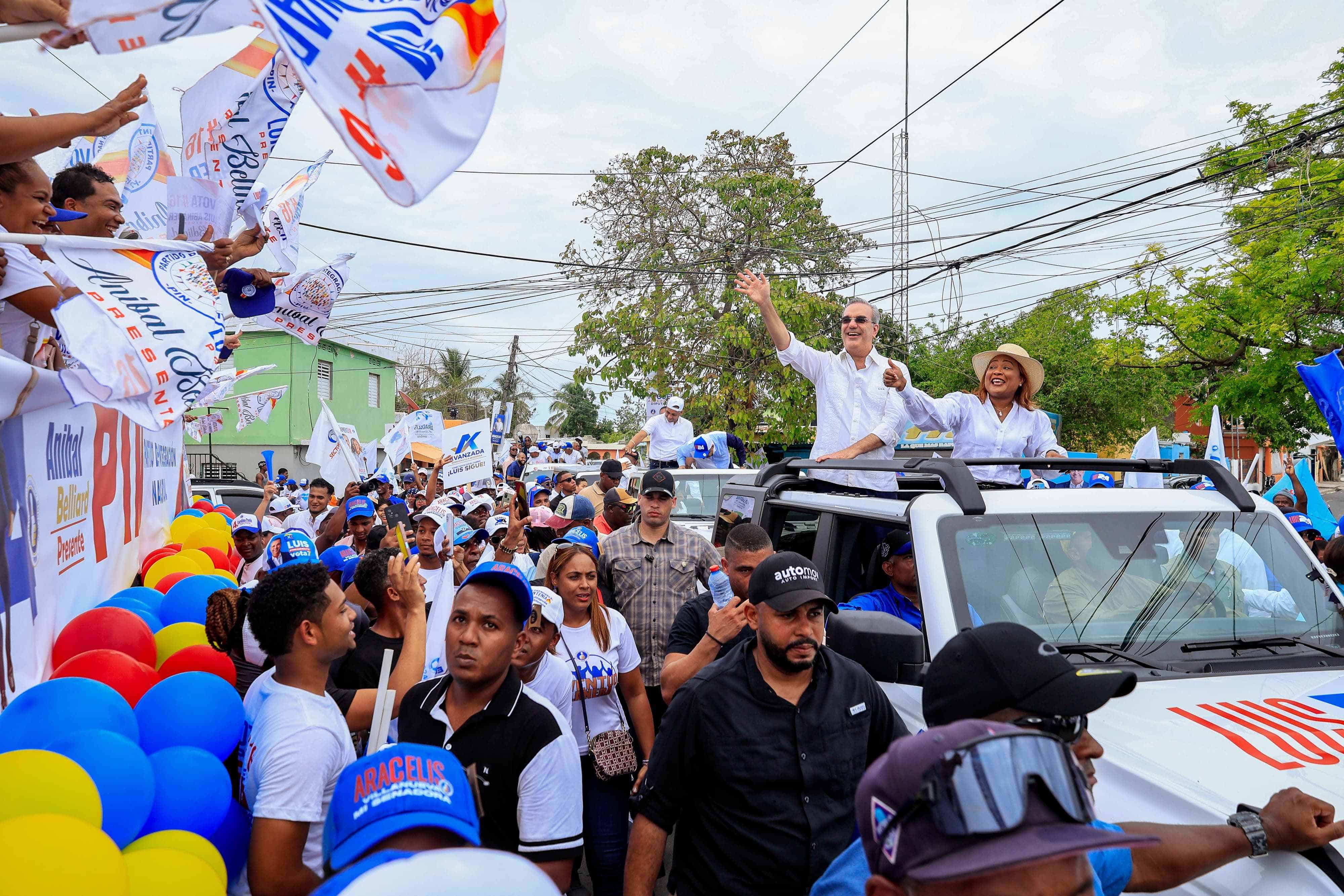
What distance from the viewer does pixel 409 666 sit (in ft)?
12.5

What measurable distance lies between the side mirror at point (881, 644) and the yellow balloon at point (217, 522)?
4974 mm

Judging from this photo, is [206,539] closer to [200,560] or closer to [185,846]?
[200,560]

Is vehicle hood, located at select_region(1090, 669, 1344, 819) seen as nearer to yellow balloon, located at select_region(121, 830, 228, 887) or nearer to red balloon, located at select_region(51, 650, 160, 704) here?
yellow balloon, located at select_region(121, 830, 228, 887)

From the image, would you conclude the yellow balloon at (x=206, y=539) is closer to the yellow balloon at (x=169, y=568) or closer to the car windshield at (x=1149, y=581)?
the yellow balloon at (x=169, y=568)

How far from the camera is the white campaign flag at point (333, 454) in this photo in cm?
1138

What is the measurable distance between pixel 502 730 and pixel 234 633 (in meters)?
1.33

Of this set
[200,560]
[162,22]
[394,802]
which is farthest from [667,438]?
[394,802]

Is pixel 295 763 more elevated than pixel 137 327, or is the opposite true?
pixel 137 327

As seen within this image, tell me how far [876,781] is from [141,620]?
9.79 feet

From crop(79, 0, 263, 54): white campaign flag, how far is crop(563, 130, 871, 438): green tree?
738 inches

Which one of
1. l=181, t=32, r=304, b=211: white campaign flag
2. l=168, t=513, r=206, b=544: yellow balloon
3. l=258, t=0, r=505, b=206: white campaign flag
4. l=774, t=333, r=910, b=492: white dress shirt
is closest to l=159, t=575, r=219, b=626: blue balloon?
l=181, t=32, r=304, b=211: white campaign flag

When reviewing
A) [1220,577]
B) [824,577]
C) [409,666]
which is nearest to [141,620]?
[409,666]

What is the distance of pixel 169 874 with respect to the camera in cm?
216

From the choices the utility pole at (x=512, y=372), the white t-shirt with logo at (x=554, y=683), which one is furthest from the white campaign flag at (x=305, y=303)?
the utility pole at (x=512, y=372)
